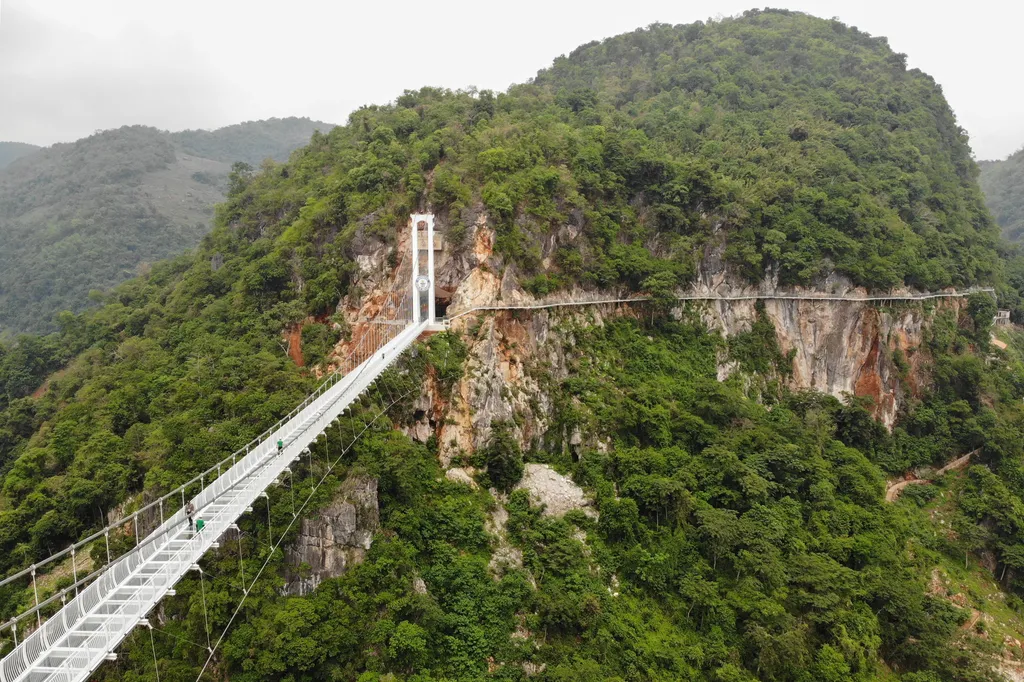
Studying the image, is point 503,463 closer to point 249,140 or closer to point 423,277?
point 423,277

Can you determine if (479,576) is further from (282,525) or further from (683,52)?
(683,52)

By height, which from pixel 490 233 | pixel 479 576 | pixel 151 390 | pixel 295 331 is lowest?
pixel 479 576

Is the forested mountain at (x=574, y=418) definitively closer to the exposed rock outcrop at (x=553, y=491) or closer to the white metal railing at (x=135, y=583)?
the exposed rock outcrop at (x=553, y=491)

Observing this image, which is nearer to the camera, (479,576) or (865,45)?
(479,576)

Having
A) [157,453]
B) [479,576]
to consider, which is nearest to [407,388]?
[479,576]

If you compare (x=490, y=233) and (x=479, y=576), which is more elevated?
(x=490, y=233)

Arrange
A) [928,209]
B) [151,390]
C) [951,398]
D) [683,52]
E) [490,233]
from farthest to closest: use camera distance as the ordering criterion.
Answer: [683,52] → [928,209] → [951,398] → [490,233] → [151,390]

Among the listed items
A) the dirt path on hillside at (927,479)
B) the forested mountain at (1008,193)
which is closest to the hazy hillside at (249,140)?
the forested mountain at (1008,193)

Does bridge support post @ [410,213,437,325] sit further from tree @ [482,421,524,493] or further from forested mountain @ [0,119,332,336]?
forested mountain @ [0,119,332,336]
